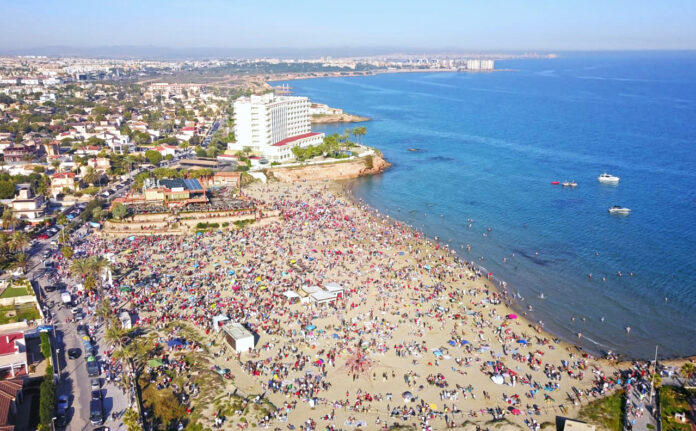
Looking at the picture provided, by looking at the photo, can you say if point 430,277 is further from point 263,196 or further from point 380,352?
point 263,196

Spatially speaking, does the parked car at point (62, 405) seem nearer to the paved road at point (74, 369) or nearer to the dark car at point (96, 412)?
the paved road at point (74, 369)

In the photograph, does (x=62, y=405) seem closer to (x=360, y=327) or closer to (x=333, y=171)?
(x=360, y=327)

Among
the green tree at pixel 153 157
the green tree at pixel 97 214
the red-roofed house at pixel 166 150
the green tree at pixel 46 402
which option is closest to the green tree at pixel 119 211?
the green tree at pixel 97 214

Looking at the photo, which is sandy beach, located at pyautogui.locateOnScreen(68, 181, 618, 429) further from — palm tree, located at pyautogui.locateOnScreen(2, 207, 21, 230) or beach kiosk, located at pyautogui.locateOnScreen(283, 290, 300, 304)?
palm tree, located at pyautogui.locateOnScreen(2, 207, 21, 230)

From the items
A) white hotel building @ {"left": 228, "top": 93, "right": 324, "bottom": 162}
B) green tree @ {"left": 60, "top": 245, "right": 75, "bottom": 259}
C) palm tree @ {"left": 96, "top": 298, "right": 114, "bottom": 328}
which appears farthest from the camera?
white hotel building @ {"left": 228, "top": 93, "right": 324, "bottom": 162}

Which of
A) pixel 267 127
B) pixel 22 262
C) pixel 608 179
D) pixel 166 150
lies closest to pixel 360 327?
pixel 22 262

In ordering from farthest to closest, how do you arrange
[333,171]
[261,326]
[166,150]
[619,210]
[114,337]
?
[166,150] < [333,171] < [619,210] < [261,326] < [114,337]

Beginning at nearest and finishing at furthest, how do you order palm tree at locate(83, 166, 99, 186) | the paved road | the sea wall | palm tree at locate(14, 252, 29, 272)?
the paved road → palm tree at locate(14, 252, 29, 272) → palm tree at locate(83, 166, 99, 186) → the sea wall

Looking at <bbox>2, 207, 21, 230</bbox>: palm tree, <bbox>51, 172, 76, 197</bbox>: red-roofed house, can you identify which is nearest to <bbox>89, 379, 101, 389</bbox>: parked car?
<bbox>2, 207, 21, 230</bbox>: palm tree
